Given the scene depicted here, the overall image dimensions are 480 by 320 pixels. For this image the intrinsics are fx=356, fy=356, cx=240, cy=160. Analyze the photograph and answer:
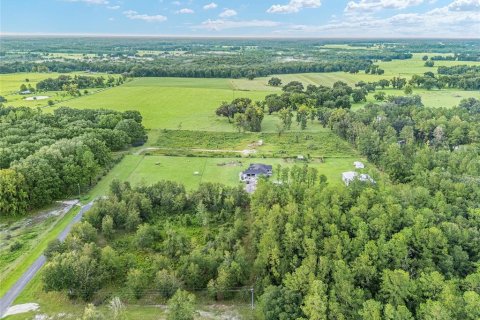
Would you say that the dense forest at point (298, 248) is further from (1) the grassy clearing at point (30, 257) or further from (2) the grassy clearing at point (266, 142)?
(2) the grassy clearing at point (266, 142)

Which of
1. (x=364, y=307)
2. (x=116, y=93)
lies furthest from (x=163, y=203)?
(x=116, y=93)

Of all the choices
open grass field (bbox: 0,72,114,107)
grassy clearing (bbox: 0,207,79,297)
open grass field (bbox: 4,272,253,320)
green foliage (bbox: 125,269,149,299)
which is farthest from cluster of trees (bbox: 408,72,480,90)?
green foliage (bbox: 125,269,149,299)

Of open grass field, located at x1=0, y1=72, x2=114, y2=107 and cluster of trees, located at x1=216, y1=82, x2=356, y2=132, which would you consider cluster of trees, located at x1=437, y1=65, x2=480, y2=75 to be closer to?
cluster of trees, located at x1=216, y1=82, x2=356, y2=132

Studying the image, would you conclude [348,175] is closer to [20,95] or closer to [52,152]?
[52,152]

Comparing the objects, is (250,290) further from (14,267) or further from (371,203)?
(14,267)

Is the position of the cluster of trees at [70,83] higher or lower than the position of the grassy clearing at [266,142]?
higher

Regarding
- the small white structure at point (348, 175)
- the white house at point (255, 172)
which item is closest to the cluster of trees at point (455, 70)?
the small white structure at point (348, 175)
